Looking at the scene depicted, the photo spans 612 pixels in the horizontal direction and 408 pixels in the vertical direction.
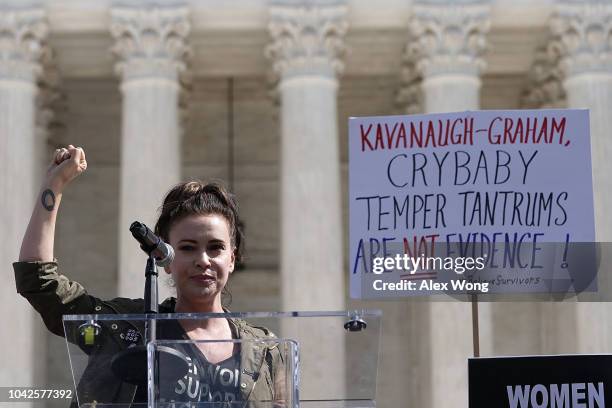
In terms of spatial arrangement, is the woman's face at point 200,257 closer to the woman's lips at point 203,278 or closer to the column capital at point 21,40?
the woman's lips at point 203,278

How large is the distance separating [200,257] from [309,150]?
85.8ft

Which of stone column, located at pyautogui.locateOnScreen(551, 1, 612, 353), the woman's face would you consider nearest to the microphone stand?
the woman's face

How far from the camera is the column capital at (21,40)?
1383 inches

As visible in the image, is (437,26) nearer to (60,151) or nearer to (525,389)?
(525,389)

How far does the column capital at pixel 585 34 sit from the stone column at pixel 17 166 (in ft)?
45.5

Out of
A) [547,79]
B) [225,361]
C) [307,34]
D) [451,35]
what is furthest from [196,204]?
[547,79]

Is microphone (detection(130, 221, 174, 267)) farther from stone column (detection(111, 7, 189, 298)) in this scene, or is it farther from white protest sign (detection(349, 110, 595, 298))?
stone column (detection(111, 7, 189, 298))

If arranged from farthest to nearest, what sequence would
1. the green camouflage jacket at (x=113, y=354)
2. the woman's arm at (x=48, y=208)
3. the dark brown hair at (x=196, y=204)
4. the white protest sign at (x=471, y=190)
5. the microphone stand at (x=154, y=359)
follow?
the white protest sign at (x=471, y=190) < the dark brown hair at (x=196, y=204) < the woman's arm at (x=48, y=208) < the green camouflage jacket at (x=113, y=354) < the microphone stand at (x=154, y=359)

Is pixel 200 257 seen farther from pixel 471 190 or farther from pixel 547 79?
pixel 547 79

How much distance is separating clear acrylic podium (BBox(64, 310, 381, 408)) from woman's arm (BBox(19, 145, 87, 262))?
734 millimetres

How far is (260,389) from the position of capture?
7.86 m

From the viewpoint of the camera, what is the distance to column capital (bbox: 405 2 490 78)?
116ft

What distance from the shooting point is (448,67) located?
1401 inches

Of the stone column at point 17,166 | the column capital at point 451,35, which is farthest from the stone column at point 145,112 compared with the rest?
the column capital at point 451,35
